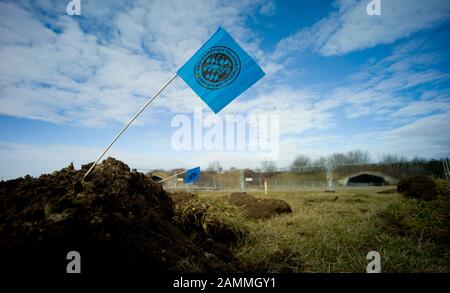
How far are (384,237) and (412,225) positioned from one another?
0.66 m

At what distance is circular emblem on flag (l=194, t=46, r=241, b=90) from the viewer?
2871 mm

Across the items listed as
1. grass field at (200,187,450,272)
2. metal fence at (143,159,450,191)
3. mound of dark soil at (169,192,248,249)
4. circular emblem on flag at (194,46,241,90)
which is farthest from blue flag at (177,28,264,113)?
metal fence at (143,159,450,191)

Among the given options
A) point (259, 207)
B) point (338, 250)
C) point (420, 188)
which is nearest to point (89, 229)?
point (338, 250)

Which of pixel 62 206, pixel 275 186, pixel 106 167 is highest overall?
pixel 106 167

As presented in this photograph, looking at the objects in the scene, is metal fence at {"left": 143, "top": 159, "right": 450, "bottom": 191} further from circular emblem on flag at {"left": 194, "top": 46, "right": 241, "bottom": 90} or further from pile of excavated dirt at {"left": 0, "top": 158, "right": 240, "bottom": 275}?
pile of excavated dirt at {"left": 0, "top": 158, "right": 240, "bottom": 275}

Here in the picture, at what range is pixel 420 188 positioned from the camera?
12.6 ft

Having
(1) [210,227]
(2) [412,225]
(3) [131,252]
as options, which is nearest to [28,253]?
(3) [131,252]

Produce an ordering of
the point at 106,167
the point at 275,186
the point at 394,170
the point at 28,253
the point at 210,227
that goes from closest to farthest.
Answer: the point at 28,253 → the point at 106,167 → the point at 210,227 → the point at 394,170 → the point at 275,186

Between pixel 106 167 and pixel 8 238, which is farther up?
pixel 106 167

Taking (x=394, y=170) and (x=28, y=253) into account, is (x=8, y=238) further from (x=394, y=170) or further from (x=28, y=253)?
(x=394, y=170)

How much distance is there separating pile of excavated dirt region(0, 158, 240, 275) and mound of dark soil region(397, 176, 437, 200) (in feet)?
11.6

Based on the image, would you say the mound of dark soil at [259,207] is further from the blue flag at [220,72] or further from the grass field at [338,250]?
the blue flag at [220,72]

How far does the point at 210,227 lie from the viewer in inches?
111

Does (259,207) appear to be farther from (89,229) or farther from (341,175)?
(341,175)
